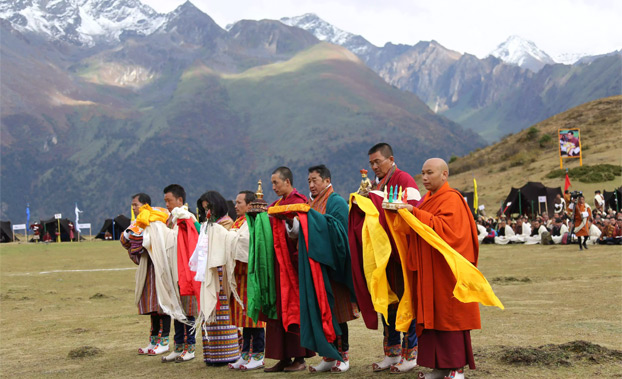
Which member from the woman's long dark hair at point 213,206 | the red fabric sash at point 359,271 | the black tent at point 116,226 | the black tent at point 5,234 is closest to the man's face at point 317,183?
the red fabric sash at point 359,271

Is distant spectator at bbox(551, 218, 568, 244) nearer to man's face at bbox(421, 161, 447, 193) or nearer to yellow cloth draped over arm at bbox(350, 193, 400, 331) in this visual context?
yellow cloth draped over arm at bbox(350, 193, 400, 331)

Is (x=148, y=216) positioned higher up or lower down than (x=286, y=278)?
higher up

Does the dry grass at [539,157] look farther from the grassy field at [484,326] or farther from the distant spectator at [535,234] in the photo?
the grassy field at [484,326]

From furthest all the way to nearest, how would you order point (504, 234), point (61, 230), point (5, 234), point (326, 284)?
point (61, 230) < point (5, 234) < point (504, 234) < point (326, 284)

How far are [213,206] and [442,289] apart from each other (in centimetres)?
286

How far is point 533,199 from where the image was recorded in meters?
35.8

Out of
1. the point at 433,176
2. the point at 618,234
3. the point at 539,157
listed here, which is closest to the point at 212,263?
the point at 433,176

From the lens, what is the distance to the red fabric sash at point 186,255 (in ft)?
26.7

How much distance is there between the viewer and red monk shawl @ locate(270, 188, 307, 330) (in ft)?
23.1

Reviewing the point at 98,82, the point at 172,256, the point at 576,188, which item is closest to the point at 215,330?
the point at 172,256

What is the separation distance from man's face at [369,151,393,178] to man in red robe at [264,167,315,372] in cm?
78

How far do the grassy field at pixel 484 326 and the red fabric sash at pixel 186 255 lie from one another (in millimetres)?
842

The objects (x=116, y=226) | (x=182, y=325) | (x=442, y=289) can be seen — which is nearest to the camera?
(x=442, y=289)

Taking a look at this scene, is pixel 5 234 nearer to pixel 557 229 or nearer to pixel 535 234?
pixel 535 234
